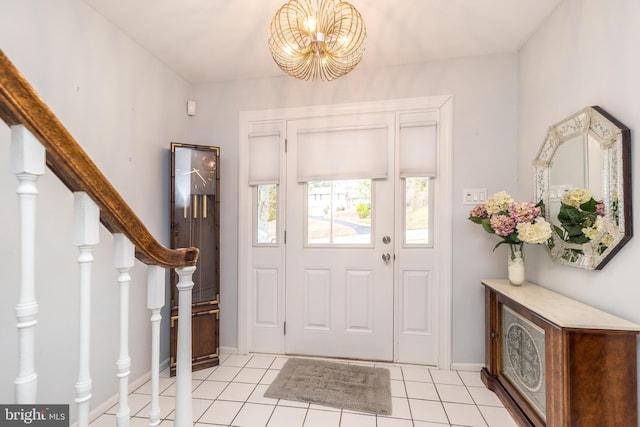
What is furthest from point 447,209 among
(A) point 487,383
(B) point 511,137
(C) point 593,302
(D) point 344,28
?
(D) point 344,28

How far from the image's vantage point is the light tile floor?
1.88 metres

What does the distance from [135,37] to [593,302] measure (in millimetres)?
3419

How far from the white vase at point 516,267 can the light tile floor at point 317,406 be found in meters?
0.84

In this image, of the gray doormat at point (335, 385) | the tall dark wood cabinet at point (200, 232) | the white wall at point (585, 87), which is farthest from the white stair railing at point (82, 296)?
the white wall at point (585, 87)

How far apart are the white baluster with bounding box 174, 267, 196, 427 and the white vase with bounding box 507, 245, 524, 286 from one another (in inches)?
83.1

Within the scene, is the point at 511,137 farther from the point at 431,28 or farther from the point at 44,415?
the point at 44,415

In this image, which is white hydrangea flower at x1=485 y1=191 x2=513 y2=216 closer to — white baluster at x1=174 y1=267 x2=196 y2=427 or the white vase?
the white vase

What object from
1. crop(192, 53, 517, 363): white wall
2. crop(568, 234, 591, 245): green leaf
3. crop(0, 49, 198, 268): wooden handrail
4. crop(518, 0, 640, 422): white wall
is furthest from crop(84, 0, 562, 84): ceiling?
crop(0, 49, 198, 268): wooden handrail

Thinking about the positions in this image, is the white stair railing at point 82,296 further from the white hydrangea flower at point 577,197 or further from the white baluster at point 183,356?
the white hydrangea flower at point 577,197

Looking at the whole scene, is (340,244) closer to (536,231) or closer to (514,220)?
(514,220)

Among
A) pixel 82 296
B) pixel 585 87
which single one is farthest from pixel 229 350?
pixel 585 87

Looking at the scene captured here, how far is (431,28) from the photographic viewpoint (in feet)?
7.13

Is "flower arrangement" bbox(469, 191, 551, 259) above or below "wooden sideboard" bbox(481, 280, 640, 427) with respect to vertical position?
above

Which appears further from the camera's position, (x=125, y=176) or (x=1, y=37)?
(x=125, y=176)
